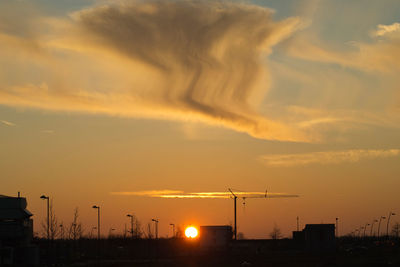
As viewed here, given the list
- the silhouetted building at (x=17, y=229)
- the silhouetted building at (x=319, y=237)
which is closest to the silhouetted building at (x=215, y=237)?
the silhouetted building at (x=319, y=237)

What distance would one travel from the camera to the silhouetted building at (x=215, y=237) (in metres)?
161

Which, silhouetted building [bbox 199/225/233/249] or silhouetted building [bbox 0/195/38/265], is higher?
silhouetted building [bbox 0/195/38/265]

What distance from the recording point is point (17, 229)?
87062 mm


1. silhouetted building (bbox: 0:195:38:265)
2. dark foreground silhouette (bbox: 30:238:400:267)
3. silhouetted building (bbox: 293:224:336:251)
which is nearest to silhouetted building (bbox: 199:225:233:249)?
dark foreground silhouette (bbox: 30:238:400:267)

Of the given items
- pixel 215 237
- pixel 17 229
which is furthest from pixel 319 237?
pixel 17 229

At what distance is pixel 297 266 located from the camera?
7431cm

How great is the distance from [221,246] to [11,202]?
269 ft

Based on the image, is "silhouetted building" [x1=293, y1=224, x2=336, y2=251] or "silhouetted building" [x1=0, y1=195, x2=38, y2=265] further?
"silhouetted building" [x1=293, y1=224, x2=336, y2=251]

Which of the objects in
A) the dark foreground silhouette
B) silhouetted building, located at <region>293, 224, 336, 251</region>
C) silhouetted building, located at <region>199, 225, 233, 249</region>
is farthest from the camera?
silhouetted building, located at <region>199, 225, 233, 249</region>

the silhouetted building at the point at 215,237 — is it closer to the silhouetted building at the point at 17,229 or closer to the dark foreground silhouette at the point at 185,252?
the dark foreground silhouette at the point at 185,252

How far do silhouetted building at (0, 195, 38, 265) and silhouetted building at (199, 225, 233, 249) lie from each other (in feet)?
251

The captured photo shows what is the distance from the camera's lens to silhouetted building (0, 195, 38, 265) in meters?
81.3

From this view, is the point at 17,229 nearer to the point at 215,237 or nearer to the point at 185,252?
the point at 185,252

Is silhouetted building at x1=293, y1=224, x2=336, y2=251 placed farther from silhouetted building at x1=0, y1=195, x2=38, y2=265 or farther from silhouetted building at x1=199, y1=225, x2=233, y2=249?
silhouetted building at x1=0, y1=195, x2=38, y2=265
